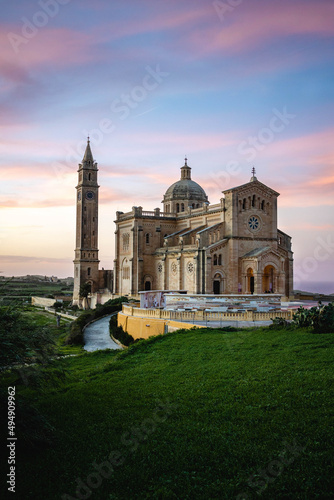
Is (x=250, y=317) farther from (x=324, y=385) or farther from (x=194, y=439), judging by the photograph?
(x=194, y=439)

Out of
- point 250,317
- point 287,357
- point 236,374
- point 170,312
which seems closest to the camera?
point 236,374

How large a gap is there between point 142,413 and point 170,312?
15.7m

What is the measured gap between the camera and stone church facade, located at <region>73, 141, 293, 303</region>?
153ft

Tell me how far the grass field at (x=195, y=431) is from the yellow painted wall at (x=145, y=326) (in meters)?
8.62

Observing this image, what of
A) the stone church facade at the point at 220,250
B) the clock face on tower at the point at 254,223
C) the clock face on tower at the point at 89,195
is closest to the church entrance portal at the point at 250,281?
the stone church facade at the point at 220,250

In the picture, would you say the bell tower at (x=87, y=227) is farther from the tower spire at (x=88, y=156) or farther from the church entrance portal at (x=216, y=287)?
the church entrance portal at (x=216, y=287)

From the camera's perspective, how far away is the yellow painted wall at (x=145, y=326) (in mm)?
25427

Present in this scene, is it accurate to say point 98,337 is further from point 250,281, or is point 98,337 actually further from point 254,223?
point 254,223

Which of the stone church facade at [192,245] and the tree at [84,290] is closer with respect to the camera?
the stone church facade at [192,245]

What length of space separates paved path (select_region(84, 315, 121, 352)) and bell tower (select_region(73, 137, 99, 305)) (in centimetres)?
2036

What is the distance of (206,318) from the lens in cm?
2608

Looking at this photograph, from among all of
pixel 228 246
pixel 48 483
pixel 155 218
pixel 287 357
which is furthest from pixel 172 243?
pixel 48 483

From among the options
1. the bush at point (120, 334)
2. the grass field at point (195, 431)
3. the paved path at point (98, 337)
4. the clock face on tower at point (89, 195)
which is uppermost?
the clock face on tower at point (89, 195)

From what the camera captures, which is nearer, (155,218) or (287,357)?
(287,357)
